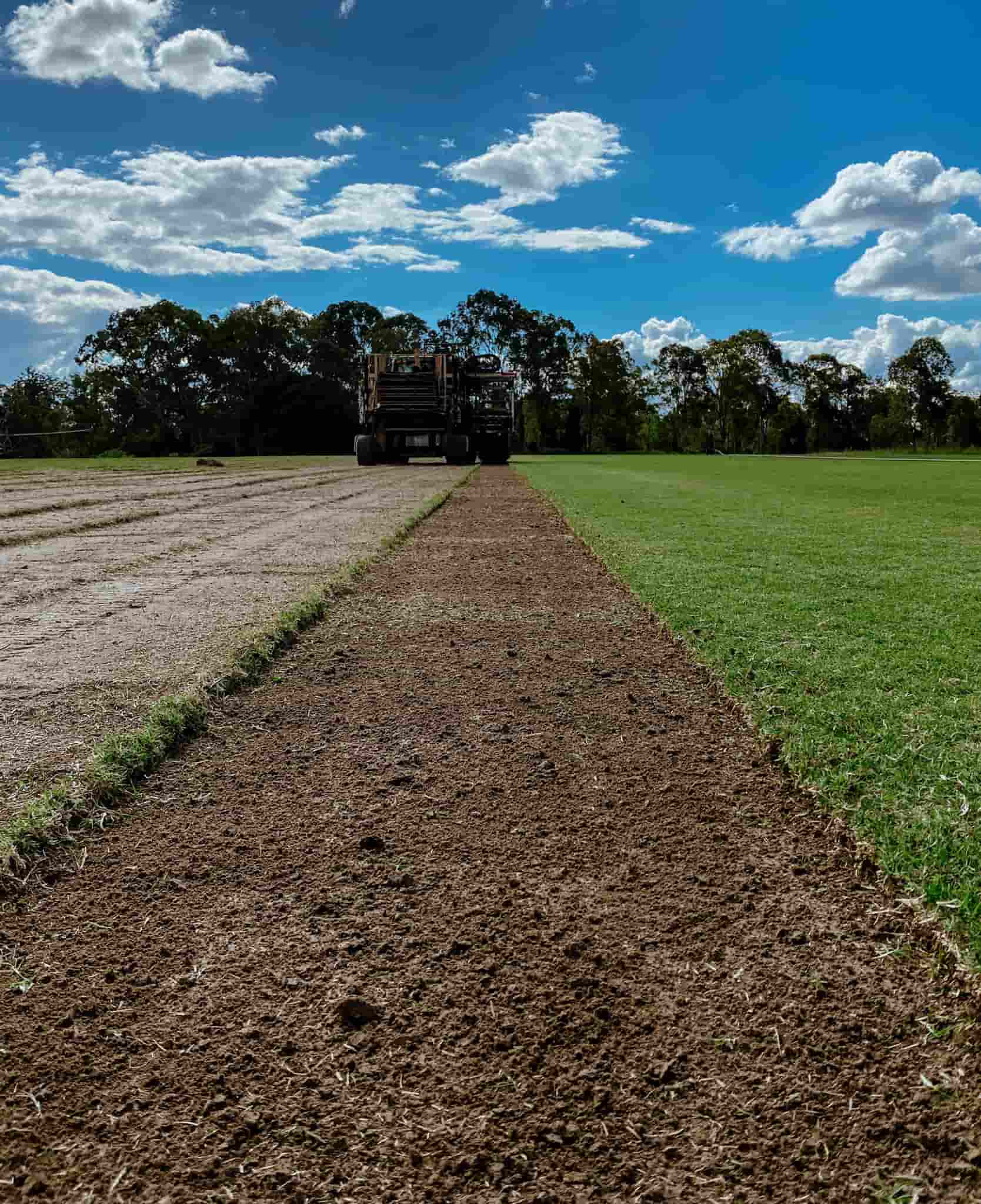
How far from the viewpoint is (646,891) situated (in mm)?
2443

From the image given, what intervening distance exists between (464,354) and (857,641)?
54.7 m

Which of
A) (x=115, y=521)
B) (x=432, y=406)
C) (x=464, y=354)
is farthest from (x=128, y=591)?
(x=464, y=354)

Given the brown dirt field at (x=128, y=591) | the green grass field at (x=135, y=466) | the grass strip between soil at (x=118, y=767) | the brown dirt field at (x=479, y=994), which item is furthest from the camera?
the green grass field at (x=135, y=466)

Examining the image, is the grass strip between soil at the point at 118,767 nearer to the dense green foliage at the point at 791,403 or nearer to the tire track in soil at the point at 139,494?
the tire track in soil at the point at 139,494

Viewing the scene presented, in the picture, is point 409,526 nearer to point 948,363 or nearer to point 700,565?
point 700,565

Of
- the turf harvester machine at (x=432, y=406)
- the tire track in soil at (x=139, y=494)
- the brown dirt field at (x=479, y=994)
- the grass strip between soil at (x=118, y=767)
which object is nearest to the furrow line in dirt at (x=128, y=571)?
the grass strip between soil at (x=118, y=767)

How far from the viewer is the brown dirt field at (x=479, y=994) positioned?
5.15 ft

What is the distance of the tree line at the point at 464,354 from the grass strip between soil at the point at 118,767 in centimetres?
5473

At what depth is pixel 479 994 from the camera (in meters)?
2.00

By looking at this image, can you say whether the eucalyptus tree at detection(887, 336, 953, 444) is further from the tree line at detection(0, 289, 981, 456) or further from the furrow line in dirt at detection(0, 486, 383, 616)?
the furrow line in dirt at detection(0, 486, 383, 616)

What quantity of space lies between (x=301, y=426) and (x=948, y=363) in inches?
2361

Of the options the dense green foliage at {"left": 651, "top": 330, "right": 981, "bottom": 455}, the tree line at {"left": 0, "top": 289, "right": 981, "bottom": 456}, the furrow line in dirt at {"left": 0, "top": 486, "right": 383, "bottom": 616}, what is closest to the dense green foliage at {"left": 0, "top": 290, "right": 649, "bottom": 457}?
the tree line at {"left": 0, "top": 289, "right": 981, "bottom": 456}

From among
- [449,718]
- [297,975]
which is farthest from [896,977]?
[449,718]

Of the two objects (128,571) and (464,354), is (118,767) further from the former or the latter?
(464,354)
